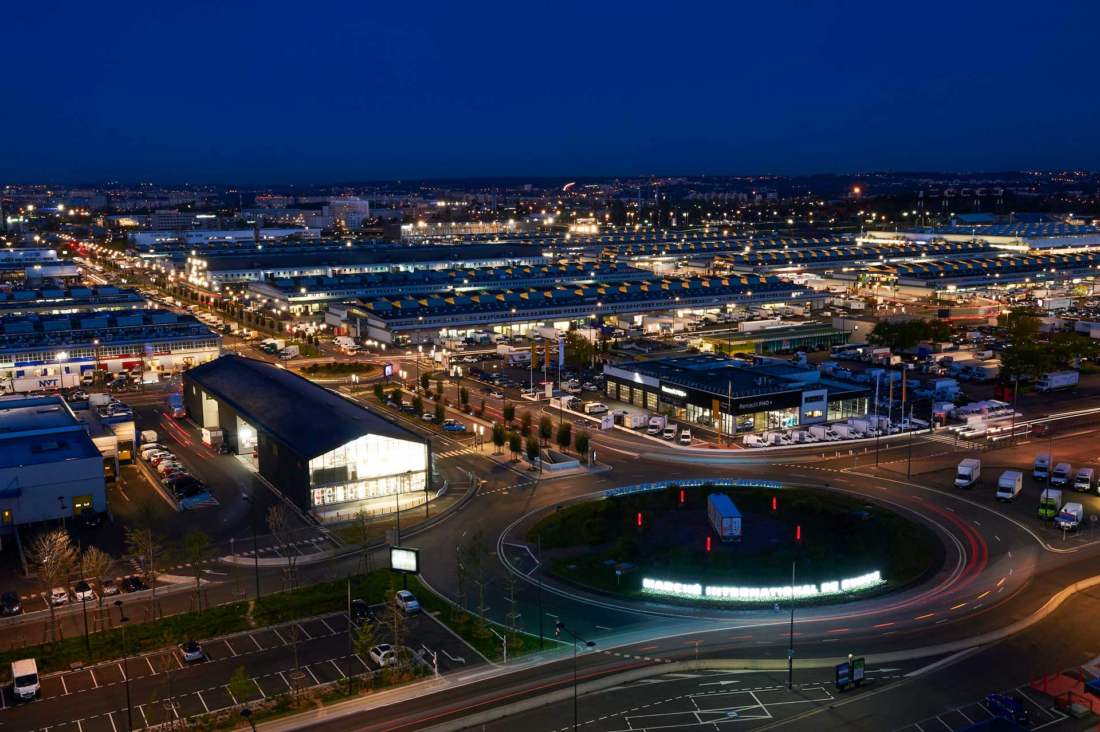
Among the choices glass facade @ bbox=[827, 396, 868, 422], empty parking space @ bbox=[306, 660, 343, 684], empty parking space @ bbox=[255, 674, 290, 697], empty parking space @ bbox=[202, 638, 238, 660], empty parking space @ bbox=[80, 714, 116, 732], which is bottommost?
empty parking space @ bbox=[202, 638, 238, 660]

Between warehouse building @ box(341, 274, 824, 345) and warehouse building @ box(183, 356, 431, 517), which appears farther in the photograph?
warehouse building @ box(341, 274, 824, 345)

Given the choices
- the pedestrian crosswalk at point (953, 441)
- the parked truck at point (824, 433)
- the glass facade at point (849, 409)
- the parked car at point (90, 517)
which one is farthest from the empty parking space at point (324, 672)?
the glass facade at point (849, 409)

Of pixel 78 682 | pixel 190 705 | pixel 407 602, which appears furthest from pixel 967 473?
pixel 78 682

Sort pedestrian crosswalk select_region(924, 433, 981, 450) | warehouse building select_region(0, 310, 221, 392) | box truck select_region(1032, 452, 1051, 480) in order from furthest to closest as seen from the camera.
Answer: warehouse building select_region(0, 310, 221, 392) < pedestrian crosswalk select_region(924, 433, 981, 450) < box truck select_region(1032, 452, 1051, 480)

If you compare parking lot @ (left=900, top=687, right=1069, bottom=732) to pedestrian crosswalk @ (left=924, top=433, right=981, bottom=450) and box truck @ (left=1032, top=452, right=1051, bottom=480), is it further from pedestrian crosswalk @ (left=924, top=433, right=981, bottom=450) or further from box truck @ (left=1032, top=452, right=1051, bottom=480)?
pedestrian crosswalk @ (left=924, top=433, right=981, bottom=450)

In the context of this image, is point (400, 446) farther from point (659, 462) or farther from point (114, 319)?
point (114, 319)

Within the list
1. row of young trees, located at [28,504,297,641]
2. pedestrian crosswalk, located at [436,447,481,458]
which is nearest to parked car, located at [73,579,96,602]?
row of young trees, located at [28,504,297,641]

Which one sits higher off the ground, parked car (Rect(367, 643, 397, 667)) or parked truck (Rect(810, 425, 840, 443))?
parked truck (Rect(810, 425, 840, 443))

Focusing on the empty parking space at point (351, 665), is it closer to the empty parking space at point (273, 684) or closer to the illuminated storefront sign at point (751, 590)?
the empty parking space at point (273, 684)
